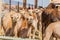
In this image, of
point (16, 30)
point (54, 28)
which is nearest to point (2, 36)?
point (16, 30)

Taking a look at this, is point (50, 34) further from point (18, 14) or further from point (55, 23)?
point (18, 14)

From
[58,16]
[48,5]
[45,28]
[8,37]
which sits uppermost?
[48,5]

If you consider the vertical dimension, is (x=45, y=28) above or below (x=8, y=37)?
above

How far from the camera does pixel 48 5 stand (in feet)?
5.79

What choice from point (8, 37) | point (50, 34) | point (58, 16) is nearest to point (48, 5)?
point (58, 16)

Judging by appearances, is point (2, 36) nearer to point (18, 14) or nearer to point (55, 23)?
point (18, 14)

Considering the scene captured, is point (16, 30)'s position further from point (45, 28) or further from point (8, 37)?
point (45, 28)

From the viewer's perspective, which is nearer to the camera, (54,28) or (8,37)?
(54,28)

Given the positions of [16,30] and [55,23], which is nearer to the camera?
[55,23]

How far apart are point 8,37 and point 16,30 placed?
0.14 meters

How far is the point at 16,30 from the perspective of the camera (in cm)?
185

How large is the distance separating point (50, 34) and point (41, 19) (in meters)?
0.20

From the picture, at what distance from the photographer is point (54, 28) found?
169 centimetres

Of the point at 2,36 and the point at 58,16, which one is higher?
the point at 58,16
